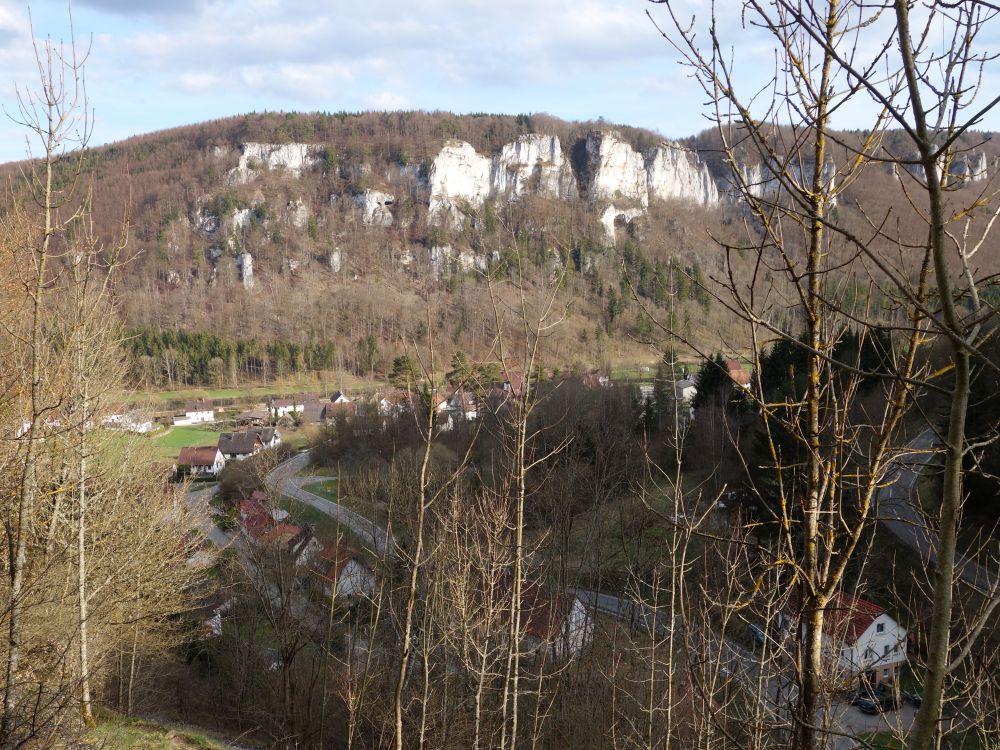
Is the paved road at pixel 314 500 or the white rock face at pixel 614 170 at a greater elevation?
the white rock face at pixel 614 170

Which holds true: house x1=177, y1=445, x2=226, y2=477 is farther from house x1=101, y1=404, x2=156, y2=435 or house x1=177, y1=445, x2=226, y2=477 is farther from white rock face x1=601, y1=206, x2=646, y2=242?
white rock face x1=601, y1=206, x2=646, y2=242

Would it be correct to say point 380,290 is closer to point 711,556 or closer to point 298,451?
point 298,451

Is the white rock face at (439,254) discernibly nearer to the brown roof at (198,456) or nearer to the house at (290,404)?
the house at (290,404)

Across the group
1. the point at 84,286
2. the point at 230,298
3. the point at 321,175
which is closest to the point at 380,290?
the point at 230,298

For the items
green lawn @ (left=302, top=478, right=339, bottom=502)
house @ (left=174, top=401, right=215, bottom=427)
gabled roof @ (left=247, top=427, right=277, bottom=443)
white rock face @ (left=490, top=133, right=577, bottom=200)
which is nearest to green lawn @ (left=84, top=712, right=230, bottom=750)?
green lawn @ (left=302, top=478, right=339, bottom=502)

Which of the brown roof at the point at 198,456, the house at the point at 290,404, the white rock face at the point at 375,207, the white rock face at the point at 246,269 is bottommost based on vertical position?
the house at the point at 290,404

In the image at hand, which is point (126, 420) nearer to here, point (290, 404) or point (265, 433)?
point (265, 433)

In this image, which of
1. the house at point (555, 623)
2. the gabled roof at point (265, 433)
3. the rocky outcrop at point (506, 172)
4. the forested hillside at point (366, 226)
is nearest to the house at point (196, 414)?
the forested hillside at point (366, 226)
